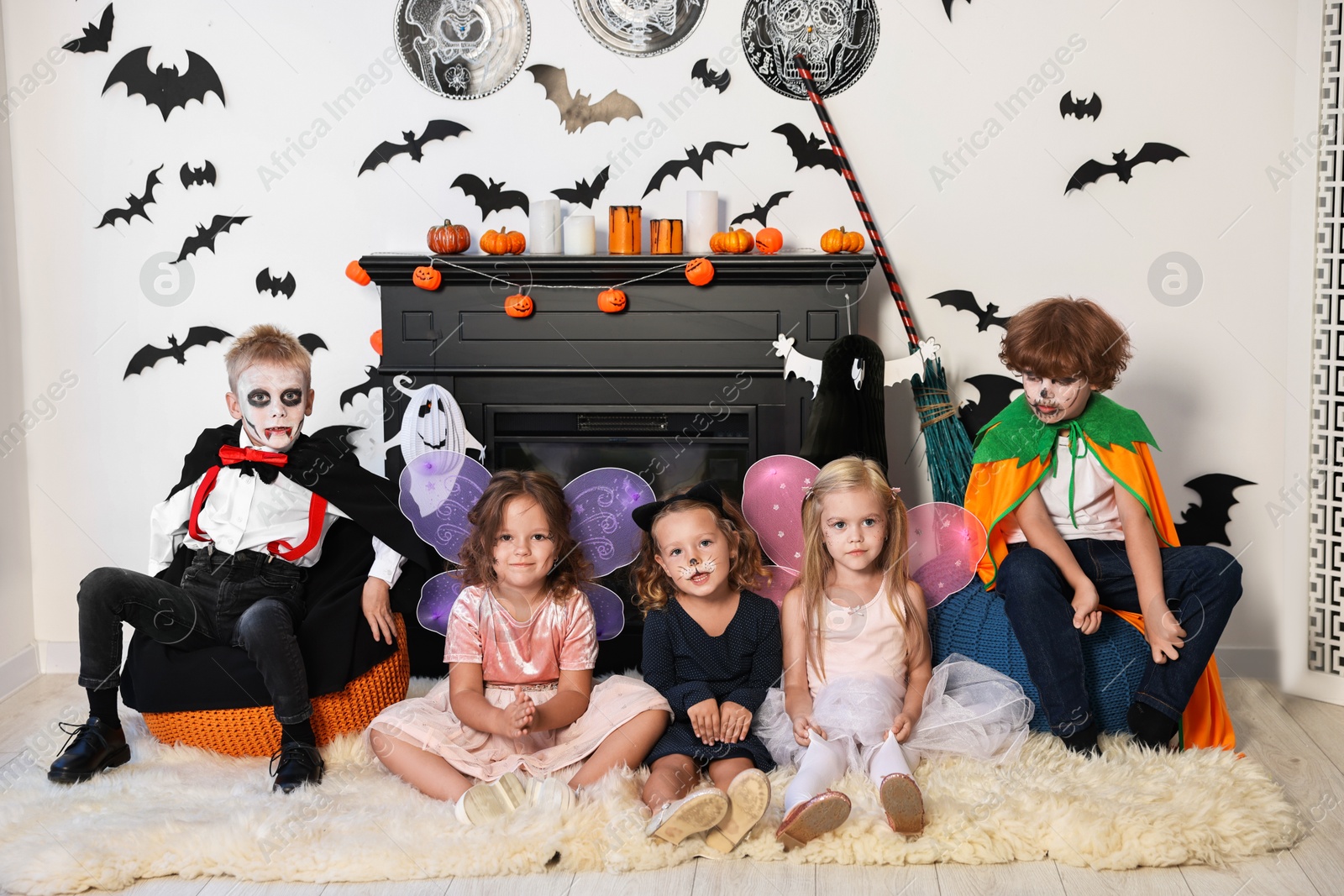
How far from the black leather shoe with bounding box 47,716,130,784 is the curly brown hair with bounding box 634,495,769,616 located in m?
1.18

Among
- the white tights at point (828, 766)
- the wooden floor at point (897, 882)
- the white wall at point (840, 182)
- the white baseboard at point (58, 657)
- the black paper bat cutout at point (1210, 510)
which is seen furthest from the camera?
the white baseboard at point (58, 657)

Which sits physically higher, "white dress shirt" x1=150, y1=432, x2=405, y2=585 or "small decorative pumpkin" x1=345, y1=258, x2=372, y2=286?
"small decorative pumpkin" x1=345, y1=258, x2=372, y2=286

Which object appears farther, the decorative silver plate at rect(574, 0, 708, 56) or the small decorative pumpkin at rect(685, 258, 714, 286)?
the decorative silver plate at rect(574, 0, 708, 56)

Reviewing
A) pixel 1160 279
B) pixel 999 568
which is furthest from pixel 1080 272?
pixel 999 568

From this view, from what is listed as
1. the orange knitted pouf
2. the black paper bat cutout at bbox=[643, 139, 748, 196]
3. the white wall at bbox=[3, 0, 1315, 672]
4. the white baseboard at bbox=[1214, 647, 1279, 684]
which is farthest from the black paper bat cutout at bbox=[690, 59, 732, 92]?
the white baseboard at bbox=[1214, 647, 1279, 684]

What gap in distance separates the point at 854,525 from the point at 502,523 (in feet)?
2.47

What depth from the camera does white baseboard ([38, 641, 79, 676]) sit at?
311 centimetres

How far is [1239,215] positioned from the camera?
2867mm

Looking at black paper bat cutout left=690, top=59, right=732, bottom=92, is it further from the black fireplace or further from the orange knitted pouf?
the orange knitted pouf

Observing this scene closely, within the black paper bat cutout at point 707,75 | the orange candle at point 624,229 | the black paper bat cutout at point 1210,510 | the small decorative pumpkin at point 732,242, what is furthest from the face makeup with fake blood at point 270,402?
the black paper bat cutout at point 1210,510

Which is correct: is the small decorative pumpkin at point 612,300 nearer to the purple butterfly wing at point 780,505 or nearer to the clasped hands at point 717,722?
the purple butterfly wing at point 780,505

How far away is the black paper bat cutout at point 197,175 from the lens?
298cm

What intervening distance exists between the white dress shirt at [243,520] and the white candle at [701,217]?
1.11 meters

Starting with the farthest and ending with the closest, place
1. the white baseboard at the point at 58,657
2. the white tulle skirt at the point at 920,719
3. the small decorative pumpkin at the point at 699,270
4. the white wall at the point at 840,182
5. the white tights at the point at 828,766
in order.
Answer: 1. the white baseboard at the point at 58,657
2. the white wall at the point at 840,182
3. the small decorative pumpkin at the point at 699,270
4. the white tulle skirt at the point at 920,719
5. the white tights at the point at 828,766
